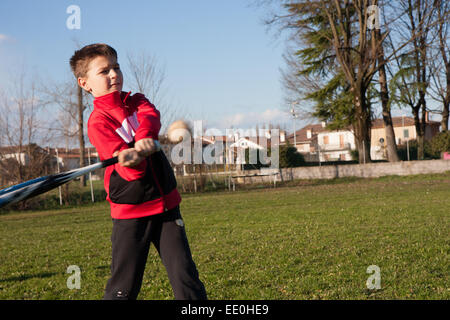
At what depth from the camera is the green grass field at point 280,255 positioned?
190 inches

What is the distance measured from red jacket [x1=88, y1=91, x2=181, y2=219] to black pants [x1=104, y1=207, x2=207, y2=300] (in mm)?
99

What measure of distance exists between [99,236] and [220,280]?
5401 millimetres

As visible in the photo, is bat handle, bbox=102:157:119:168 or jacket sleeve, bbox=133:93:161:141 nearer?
bat handle, bbox=102:157:119:168

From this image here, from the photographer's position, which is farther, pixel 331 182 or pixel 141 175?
pixel 331 182

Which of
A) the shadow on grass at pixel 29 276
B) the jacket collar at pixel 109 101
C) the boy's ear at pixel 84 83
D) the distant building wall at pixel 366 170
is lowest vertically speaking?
the shadow on grass at pixel 29 276

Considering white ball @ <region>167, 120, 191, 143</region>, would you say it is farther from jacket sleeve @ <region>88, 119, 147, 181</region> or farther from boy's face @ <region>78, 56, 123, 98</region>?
boy's face @ <region>78, 56, 123, 98</region>

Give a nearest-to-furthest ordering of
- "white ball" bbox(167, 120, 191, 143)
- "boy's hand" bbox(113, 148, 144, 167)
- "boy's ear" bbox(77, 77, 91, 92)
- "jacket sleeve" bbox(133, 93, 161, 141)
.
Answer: "boy's hand" bbox(113, 148, 144, 167) < "jacket sleeve" bbox(133, 93, 161, 141) < "white ball" bbox(167, 120, 191, 143) < "boy's ear" bbox(77, 77, 91, 92)

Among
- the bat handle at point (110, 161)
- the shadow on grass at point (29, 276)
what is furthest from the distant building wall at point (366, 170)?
the bat handle at point (110, 161)

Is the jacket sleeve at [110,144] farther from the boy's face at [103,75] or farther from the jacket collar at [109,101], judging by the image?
the boy's face at [103,75]

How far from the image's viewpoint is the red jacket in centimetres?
291

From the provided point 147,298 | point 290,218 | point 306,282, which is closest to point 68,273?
point 147,298

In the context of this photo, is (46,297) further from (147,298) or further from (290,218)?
(290,218)

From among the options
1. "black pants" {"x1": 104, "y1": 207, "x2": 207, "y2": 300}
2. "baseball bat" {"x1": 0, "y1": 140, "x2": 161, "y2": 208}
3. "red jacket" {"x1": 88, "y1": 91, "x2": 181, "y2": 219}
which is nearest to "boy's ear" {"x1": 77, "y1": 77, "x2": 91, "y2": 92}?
"red jacket" {"x1": 88, "y1": 91, "x2": 181, "y2": 219}

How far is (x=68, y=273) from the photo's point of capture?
6.29 metres
